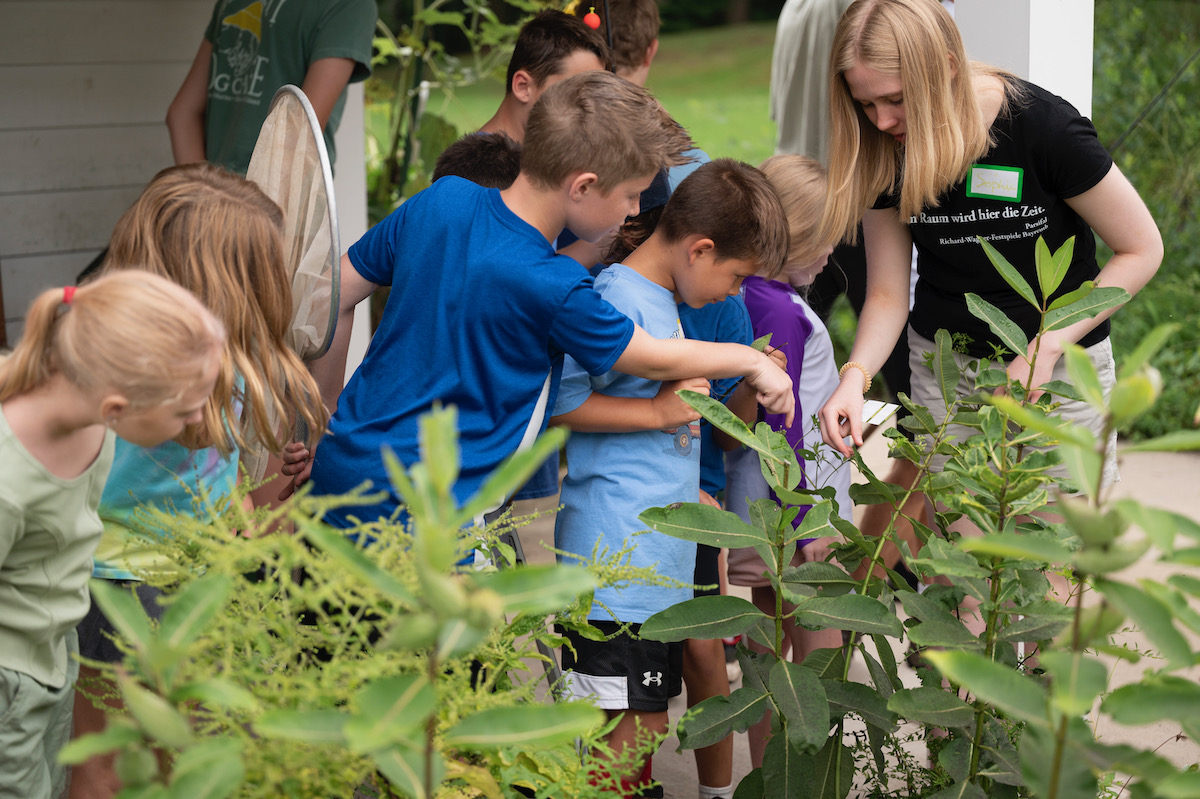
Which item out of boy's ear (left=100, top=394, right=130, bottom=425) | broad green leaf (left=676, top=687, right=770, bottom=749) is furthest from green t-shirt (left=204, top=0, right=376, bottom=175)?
broad green leaf (left=676, top=687, right=770, bottom=749)

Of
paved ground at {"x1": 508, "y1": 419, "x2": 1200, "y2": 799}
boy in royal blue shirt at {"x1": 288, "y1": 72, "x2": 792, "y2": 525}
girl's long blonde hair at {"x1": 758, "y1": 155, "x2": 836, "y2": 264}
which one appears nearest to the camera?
boy in royal blue shirt at {"x1": 288, "y1": 72, "x2": 792, "y2": 525}

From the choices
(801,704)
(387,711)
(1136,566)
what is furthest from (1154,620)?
(1136,566)

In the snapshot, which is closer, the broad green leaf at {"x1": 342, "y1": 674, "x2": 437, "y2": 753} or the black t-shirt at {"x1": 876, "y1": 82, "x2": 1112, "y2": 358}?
the broad green leaf at {"x1": 342, "y1": 674, "x2": 437, "y2": 753}

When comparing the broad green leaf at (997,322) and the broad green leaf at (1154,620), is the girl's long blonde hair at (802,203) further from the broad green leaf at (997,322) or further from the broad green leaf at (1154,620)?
the broad green leaf at (1154,620)

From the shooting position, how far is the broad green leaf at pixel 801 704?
1.37 meters

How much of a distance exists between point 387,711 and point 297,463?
4.60ft

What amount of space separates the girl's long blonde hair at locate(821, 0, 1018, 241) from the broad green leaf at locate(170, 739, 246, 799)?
1.86 meters

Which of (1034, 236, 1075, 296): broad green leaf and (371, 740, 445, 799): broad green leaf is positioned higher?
(1034, 236, 1075, 296): broad green leaf

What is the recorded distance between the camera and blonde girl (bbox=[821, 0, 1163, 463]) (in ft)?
7.14

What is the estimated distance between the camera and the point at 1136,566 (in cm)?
394

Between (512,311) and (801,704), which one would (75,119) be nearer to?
(512,311)

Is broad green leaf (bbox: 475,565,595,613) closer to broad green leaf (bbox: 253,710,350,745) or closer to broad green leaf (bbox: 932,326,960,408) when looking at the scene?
broad green leaf (bbox: 253,710,350,745)

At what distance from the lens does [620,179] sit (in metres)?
1.82

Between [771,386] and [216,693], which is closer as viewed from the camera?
[216,693]
